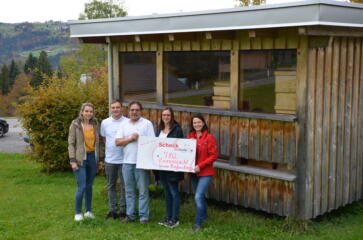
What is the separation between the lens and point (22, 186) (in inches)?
440

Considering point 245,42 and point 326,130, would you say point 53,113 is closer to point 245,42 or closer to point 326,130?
point 245,42

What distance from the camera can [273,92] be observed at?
670cm

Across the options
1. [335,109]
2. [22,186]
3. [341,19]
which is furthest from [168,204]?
[22,186]

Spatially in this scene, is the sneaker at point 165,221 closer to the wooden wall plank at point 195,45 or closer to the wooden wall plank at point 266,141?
the wooden wall plank at point 266,141

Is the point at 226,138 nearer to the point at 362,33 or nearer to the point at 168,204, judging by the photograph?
the point at 168,204

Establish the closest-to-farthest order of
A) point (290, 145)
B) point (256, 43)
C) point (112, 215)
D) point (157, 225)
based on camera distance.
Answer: point (290, 145) < point (256, 43) < point (157, 225) < point (112, 215)

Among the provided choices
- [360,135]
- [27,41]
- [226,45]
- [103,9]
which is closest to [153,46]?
[226,45]

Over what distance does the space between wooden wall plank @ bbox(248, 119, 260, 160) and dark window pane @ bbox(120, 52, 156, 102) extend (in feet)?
7.35

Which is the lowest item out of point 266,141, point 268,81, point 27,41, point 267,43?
point 266,141

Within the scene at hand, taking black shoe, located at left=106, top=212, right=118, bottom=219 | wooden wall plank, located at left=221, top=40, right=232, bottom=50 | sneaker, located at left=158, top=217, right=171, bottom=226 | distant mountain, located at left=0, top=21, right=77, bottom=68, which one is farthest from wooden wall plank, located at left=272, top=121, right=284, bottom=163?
distant mountain, located at left=0, top=21, right=77, bottom=68

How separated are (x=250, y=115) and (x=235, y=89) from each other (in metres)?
0.48

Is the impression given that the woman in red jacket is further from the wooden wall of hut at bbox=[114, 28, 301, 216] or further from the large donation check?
the wooden wall of hut at bbox=[114, 28, 301, 216]

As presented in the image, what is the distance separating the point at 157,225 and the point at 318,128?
271cm

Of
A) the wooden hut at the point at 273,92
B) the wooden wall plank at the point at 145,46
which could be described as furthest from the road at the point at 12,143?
the wooden hut at the point at 273,92
